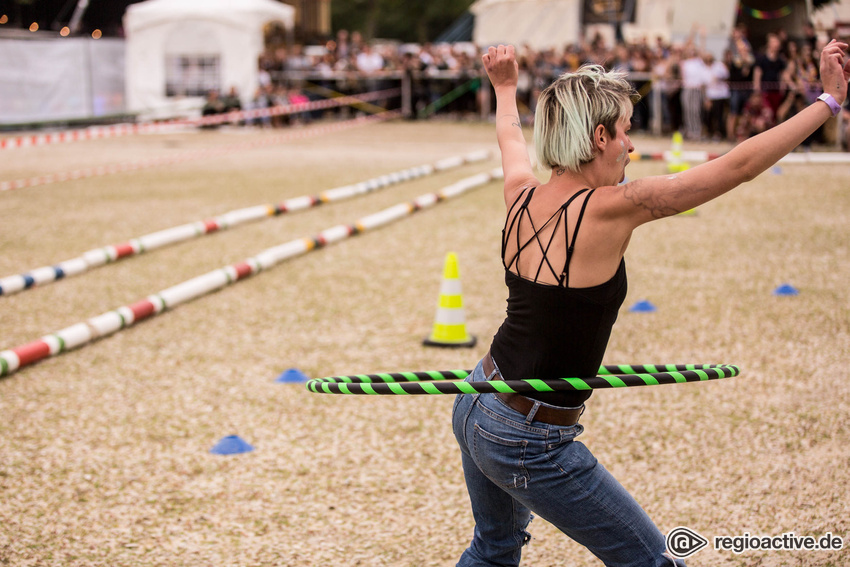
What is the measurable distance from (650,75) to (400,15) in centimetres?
5552

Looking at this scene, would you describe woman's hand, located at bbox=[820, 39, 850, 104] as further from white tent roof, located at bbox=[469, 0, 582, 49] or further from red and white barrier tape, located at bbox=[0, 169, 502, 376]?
white tent roof, located at bbox=[469, 0, 582, 49]

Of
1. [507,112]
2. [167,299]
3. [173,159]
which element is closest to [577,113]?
[507,112]

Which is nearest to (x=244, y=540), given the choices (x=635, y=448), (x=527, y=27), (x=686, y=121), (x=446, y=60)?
(x=635, y=448)

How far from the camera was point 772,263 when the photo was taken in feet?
28.6

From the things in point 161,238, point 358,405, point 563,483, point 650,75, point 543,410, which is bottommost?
point 358,405

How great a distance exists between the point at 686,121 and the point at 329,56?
1273cm

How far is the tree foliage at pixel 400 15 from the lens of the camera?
2820 inches

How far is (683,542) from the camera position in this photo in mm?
3236

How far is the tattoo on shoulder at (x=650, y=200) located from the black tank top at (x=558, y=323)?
13 cm

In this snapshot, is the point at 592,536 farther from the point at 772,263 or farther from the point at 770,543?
the point at 772,263

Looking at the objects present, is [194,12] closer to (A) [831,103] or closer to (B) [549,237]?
(B) [549,237]

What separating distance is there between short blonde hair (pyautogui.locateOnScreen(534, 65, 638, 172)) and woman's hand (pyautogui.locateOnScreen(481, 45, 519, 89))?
0.50 meters

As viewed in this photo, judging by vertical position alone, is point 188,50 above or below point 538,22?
below

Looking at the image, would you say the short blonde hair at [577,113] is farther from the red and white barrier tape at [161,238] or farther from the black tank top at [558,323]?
the red and white barrier tape at [161,238]
